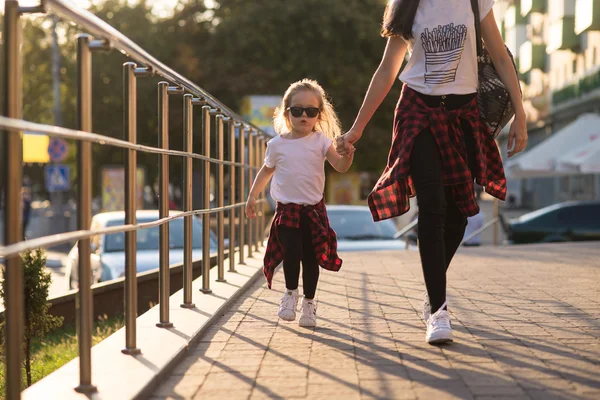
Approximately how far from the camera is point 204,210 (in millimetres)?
6383

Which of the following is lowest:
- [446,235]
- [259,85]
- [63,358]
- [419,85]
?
[63,358]

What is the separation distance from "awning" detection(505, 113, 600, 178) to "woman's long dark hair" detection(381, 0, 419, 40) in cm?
1695

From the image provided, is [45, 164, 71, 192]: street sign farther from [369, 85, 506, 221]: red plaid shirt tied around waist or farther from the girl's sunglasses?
[369, 85, 506, 221]: red plaid shirt tied around waist

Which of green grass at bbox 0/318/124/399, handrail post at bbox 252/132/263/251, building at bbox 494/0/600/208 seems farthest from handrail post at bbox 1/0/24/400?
building at bbox 494/0/600/208

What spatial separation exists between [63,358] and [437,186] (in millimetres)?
4173

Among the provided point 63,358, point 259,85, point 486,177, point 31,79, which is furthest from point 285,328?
point 31,79

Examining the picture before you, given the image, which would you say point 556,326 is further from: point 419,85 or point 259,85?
point 259,85

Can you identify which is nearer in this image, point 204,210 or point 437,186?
point 437,186

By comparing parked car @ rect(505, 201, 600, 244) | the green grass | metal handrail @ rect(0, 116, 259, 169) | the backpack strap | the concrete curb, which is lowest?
the green grass

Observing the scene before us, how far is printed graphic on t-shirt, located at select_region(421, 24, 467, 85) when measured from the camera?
4.82 m

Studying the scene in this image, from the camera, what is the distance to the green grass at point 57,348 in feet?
24.4

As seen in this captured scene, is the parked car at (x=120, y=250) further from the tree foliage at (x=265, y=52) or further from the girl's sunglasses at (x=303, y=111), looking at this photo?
the tree foliage at (x=265, y=52)

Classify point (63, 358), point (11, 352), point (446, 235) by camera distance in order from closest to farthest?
point (11, 352)
point (446, 235)
point (63, 358)

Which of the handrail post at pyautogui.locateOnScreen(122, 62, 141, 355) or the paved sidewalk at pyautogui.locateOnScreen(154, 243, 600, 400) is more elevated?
the handrail post at pyautogui.locateOnScreen(122, 62, 141, 355)
